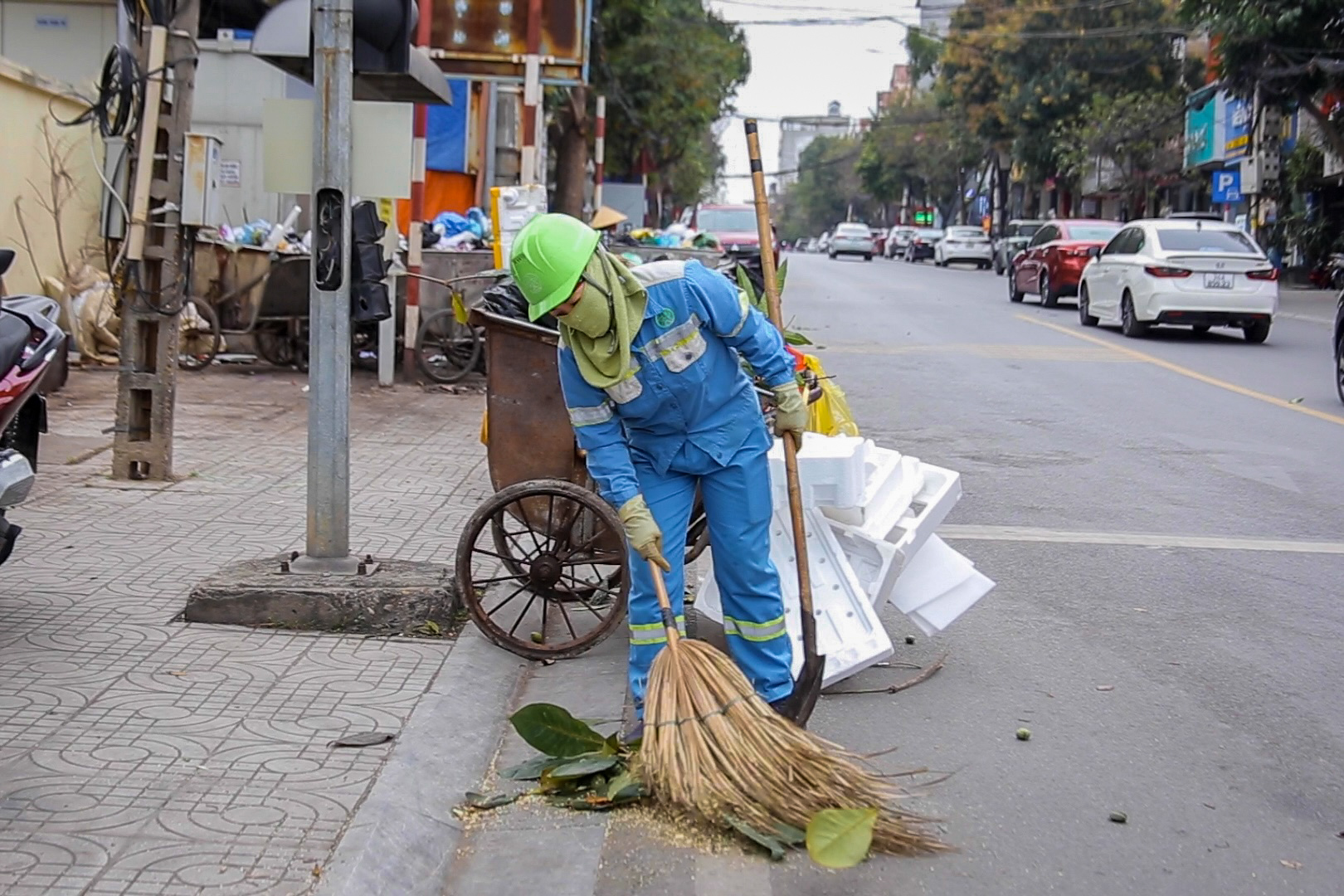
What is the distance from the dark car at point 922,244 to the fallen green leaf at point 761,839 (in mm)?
52685

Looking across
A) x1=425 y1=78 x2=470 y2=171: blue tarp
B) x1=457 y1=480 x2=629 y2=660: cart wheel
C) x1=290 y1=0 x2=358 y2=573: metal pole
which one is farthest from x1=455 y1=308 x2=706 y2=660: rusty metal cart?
x1=425 y1=78 x2=470 y2=171: blue tarp

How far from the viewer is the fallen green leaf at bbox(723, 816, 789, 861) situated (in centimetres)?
392

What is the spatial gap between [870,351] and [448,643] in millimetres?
12066

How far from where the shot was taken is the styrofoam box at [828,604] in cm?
523

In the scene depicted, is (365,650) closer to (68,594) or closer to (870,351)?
(68,594)

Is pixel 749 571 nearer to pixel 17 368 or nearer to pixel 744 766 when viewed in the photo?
pixel 744 766

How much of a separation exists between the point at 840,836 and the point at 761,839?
0.66 ft

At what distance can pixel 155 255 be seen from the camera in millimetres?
8391

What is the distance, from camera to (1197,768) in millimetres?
4660

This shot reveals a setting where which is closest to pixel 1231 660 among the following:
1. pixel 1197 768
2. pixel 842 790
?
pixel 1197 768

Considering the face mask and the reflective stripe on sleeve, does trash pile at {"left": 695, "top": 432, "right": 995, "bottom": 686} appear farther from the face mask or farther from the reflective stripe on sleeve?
the face mask

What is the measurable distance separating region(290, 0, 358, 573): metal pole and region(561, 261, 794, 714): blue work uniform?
1786 millimetres

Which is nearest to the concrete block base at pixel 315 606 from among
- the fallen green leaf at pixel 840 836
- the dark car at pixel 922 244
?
the fallen green leaf at pixel 840 836

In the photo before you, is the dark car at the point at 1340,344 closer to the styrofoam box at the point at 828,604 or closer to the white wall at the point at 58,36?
the styrofoam box at the point at 828,604
